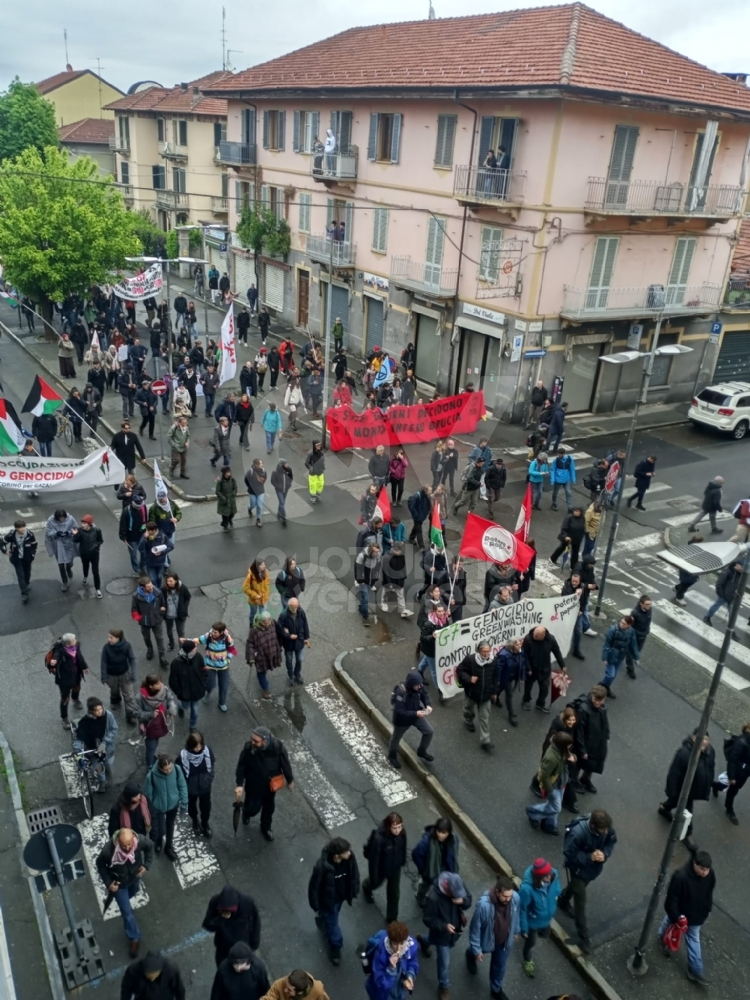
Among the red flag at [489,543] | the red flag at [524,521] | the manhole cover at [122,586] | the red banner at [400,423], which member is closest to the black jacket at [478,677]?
the red flag at [489,543]

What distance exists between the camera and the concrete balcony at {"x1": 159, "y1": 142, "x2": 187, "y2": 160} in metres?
47.4

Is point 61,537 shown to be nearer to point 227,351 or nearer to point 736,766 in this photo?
point 227,351

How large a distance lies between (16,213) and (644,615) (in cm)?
2625

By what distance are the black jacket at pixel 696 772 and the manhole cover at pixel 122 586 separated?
9188 millimetres

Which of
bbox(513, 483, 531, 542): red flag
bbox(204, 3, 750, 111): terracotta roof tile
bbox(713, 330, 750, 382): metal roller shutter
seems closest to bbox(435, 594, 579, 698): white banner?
bbox(513, 483, 531, 542): red flag

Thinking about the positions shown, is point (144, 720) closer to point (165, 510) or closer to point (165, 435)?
point (165, 510)

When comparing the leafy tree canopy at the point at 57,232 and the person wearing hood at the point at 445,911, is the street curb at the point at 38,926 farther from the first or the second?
the leafy tree canopy at the point at 57,232

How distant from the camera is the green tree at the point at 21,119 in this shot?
47.7 meters

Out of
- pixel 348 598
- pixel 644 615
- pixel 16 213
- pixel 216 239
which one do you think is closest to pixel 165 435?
pixel 348 598

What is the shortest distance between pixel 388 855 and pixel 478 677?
3137mm

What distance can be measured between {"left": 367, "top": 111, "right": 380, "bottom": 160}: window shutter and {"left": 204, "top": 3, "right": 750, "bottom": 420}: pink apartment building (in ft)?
0.25

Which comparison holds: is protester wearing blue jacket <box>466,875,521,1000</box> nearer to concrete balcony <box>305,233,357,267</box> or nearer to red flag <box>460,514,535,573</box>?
red flag <box>460,514,535,573</box>

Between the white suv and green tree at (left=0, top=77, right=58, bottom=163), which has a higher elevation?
green tree at (left=0, top=77, right=58, bottom=163)

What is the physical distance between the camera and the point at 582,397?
25906 mm
